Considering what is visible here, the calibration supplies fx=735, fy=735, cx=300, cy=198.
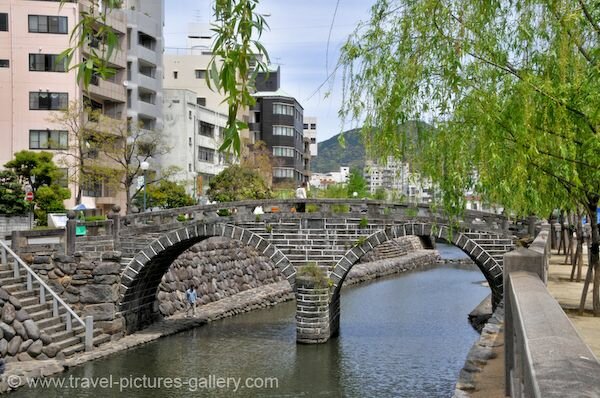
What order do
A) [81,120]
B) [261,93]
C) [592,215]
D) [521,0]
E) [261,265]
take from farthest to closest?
[261,93] → [261,265] → [81,120] → [592,215] → [521,0]

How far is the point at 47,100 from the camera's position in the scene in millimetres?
34094

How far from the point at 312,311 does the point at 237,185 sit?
2024 cm

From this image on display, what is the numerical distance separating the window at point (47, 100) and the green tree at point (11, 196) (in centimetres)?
631

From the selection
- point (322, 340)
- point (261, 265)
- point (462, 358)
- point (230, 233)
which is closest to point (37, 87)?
point (261, 265)

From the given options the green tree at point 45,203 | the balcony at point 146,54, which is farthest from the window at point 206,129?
the green tree at point 45,203

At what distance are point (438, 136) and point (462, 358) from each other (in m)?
11.9

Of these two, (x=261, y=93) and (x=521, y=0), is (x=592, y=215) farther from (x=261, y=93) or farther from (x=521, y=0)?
(x=261, y=93)

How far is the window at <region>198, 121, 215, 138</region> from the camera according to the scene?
162ft

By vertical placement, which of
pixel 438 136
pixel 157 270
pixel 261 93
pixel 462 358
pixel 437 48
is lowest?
pixel 462 358

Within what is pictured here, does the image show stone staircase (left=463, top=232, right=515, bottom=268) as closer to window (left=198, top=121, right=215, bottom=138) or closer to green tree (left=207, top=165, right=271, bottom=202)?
green tree (left=207, top=165, right=271, bottom=202)

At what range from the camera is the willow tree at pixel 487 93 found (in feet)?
27.1

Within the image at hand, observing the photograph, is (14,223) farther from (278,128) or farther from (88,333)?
(278,128)

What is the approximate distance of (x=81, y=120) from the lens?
32.8 m

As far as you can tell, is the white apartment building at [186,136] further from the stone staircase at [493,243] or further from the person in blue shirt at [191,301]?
the stone staircase at [493,243]
